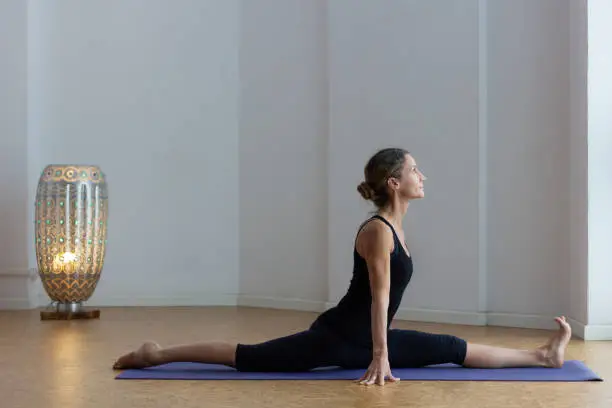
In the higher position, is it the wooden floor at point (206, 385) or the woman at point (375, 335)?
the woman at point (375, 335)

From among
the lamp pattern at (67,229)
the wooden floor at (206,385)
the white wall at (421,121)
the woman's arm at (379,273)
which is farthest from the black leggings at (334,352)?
the lamp pattern at (67,229)

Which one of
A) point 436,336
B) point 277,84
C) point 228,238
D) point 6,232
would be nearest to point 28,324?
point 6,232

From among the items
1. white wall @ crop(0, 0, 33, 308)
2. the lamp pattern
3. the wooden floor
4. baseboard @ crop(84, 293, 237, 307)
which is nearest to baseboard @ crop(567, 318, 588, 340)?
the wooden floor

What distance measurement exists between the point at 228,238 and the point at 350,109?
4.93ft

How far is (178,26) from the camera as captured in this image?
7402 mm

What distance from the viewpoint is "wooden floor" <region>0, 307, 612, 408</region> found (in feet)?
11.6

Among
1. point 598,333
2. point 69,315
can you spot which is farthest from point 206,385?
point 69,315

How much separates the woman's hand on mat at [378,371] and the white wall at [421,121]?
2.37m

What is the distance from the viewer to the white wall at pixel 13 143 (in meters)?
7.17

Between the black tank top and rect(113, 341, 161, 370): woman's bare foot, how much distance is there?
2.31 ft

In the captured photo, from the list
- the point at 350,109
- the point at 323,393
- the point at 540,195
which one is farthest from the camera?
the point at 350,109

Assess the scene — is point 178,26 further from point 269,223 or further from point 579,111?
point 579,111

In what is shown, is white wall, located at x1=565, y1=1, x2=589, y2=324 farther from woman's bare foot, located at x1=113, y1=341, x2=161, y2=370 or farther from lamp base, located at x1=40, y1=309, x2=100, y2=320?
lamp base, located at x1=40, y1=309, x2=100, y2=320

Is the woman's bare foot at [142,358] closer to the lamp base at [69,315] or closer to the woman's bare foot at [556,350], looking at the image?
the woman's bare foot at [556,350]
